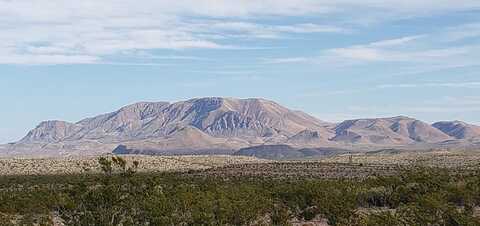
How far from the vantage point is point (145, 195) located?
1072 inches

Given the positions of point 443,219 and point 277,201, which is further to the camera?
point 277,201

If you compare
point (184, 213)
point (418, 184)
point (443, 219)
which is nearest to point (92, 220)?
point (184, 213)

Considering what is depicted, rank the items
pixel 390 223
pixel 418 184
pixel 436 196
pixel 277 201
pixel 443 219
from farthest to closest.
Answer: pixel 418 184
pixel 277 201
pixel 436 196
pixel 443 219
pixel 390 223

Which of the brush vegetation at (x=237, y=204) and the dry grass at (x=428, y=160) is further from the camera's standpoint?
the dry grass at (x=428, y=160)

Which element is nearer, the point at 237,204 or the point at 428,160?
the point at 237,204

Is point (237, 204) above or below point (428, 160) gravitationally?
below

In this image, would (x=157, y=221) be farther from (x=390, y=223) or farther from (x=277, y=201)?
A: (x=277, y=201)

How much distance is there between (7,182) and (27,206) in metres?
28.1

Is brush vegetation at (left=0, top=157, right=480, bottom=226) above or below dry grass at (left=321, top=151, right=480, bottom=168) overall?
below

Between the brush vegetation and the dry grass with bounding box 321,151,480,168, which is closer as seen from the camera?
the brush vegetation

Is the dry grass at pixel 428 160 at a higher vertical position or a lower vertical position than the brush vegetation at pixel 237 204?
higher

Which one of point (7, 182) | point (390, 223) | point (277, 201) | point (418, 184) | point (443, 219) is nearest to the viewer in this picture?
point (390, 223)

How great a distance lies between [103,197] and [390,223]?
1002 centimetres

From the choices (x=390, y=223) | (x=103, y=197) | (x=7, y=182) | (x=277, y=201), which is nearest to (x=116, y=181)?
(x=103, y=197)
